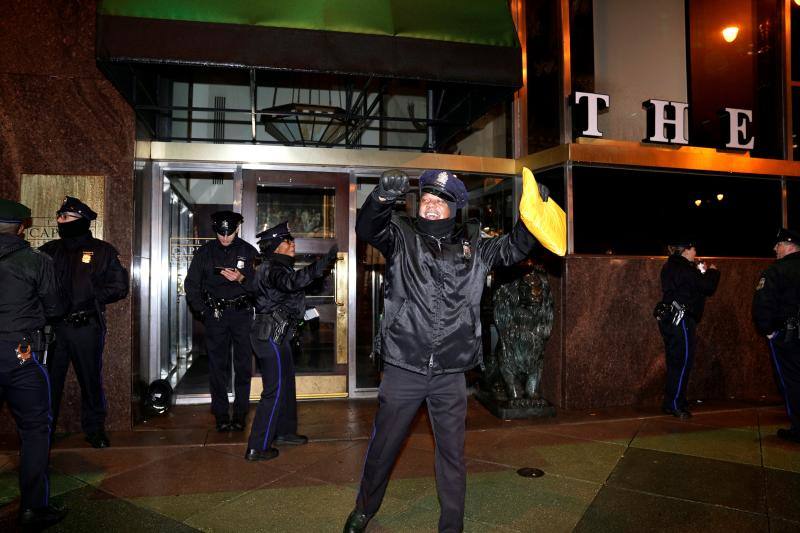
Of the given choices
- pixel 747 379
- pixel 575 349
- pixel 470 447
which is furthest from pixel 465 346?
pixel 747 379

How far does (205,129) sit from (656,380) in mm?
7044

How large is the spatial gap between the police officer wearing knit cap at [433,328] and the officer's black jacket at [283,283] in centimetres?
134

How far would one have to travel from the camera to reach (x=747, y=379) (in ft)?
24.7

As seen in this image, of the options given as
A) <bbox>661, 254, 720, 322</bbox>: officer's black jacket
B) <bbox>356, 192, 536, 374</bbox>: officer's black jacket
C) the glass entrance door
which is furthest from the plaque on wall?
<bbox>661, 254, 720, 322</bbox>: officer's black jacket

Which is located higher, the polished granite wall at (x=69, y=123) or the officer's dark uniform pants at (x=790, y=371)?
the polished granite wall at (x=69, y=123)

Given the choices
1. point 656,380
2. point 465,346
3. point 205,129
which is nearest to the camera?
point 465,346

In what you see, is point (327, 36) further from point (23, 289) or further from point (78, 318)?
point (78, 318)

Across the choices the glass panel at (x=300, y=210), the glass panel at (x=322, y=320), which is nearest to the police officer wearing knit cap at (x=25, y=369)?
the glass panel at (x=322, y=320)

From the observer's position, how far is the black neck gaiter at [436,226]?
3338mm

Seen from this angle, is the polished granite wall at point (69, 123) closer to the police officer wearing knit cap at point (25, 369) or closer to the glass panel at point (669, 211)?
the police officer wearing knit cap at point (25, 369)

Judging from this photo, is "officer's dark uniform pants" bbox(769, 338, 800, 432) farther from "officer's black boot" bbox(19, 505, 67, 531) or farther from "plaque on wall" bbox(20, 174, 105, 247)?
"plaque on wall" bbox(20, 174, 105, 247)

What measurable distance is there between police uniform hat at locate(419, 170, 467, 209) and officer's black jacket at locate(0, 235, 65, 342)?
8.70ft

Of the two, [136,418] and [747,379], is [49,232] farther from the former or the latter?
[747,379]

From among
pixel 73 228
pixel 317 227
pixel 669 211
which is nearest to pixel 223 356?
pixel 73 228
